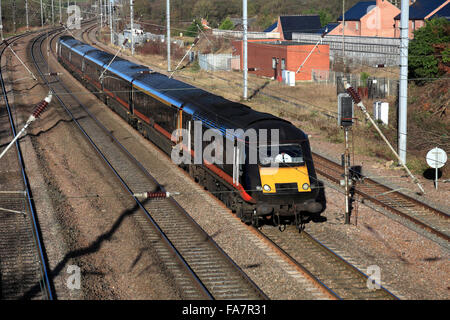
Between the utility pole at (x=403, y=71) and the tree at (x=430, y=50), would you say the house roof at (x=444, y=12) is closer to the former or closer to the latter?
the tree at (x=430, y=50)

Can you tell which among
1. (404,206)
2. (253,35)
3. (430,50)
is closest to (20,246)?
(404,206)

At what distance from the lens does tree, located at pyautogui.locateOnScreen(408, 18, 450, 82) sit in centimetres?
4394

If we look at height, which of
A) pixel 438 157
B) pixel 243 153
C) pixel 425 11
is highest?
pixel 425 11

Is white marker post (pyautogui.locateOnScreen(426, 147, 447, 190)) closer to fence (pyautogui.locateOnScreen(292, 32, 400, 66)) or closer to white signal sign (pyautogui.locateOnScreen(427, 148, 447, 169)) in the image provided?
white signal sign (pyautogui.locateOnScreen(427, 148, 447, 169))

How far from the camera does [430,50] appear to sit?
44938 mm

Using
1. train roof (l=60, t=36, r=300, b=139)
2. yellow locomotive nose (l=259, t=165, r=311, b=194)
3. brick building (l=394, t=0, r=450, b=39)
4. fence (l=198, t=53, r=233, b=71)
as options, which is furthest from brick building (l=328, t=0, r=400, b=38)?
yellow locomotive nose (l=259, t=165, r=311, b=194)

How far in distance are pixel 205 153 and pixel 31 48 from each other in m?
57.8

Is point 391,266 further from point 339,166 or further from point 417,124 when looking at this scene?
point 417,124

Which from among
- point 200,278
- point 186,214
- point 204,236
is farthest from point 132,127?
point 200,278

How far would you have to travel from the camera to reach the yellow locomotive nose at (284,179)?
16.2m

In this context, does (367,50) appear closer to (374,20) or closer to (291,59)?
(291,59)

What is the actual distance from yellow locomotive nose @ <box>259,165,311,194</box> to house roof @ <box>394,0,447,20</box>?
4954 centimetres

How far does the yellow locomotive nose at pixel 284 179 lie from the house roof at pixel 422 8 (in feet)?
163

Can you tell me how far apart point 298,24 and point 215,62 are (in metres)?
21.8
